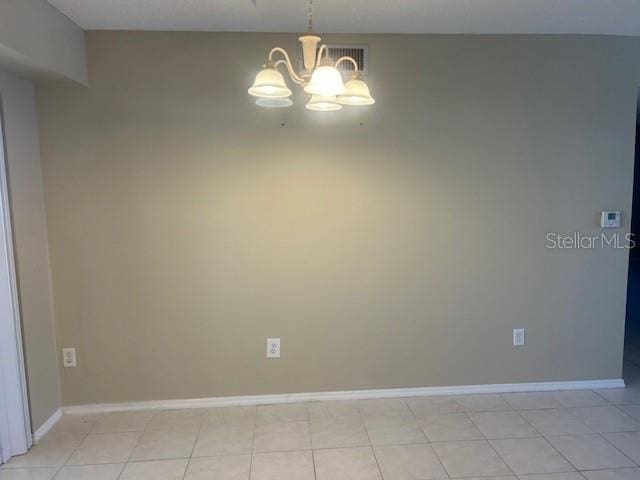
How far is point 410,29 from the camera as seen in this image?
2.64 m

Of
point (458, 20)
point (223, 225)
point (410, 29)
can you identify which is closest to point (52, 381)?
point (223, 225)

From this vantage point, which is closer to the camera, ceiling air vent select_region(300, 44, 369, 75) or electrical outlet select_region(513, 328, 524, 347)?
ceiling air vent select_region(300, 44, 369, 75)

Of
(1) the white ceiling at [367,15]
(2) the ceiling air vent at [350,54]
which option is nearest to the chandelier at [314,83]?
(1) the white ceiling at [367,15]

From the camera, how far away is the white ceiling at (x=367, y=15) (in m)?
2.27

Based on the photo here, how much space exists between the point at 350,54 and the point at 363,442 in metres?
2.34

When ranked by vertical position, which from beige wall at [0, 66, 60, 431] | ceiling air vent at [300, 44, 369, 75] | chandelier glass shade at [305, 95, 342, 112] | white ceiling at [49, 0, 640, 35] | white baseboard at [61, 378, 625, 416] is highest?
white ceiling at [49, 0, 640, 35]

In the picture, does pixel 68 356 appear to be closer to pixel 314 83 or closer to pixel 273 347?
pixel 273 347

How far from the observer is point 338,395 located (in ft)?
9.64

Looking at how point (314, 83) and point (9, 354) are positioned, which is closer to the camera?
point (314, 83)

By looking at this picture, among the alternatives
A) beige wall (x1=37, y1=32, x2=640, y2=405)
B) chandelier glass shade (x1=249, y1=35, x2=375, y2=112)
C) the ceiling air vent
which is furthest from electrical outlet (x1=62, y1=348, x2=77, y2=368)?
the ceiling air vent

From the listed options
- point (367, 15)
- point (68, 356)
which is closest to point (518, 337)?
point (367, 15)

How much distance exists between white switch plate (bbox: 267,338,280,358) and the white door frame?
4.59ft

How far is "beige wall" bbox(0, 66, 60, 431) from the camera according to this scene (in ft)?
7.75

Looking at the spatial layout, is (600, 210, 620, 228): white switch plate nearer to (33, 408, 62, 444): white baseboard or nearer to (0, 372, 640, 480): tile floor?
(0, 372, 640, 480): tile floor
